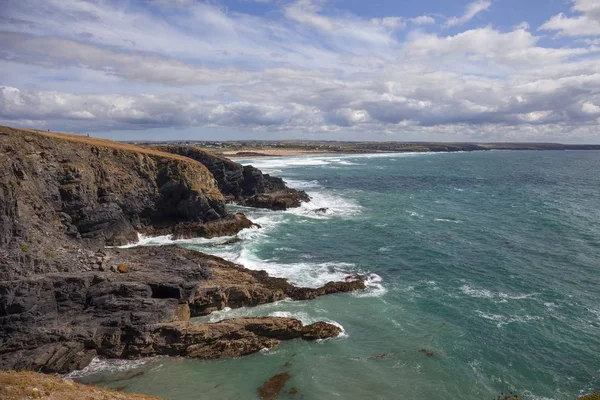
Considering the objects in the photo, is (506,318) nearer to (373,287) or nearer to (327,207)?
(373,287)

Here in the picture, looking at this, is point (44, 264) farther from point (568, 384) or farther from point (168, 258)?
point (568, 384)

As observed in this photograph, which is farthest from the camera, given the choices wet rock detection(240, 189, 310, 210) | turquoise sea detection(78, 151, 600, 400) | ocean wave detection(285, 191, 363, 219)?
wet rock detection(240, 189, 310, 210)

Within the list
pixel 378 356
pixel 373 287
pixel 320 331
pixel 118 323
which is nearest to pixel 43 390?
pixel 118 323

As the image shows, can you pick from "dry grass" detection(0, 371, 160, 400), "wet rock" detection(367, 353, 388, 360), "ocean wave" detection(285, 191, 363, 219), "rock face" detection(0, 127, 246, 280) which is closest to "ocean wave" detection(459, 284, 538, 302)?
"wet rock" detection(367, 353, 388, 360)

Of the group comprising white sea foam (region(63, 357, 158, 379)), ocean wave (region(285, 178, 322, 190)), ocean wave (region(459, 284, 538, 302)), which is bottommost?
white sea foam (region(63, 357, 158, 379))

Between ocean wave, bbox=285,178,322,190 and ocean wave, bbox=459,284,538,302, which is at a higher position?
ocean wave, bbox=285,178,322,190

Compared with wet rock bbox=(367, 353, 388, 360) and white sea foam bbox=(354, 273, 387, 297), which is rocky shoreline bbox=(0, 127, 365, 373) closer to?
white sea foam bbox=(354, 273, 387, 297)

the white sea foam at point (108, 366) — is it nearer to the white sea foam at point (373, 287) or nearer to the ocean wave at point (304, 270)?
the ocean wave at point (304, 270)

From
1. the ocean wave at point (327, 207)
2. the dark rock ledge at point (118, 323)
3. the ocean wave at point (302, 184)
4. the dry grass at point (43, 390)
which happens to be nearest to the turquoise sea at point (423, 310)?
the ocean wave at point (327, 207)
